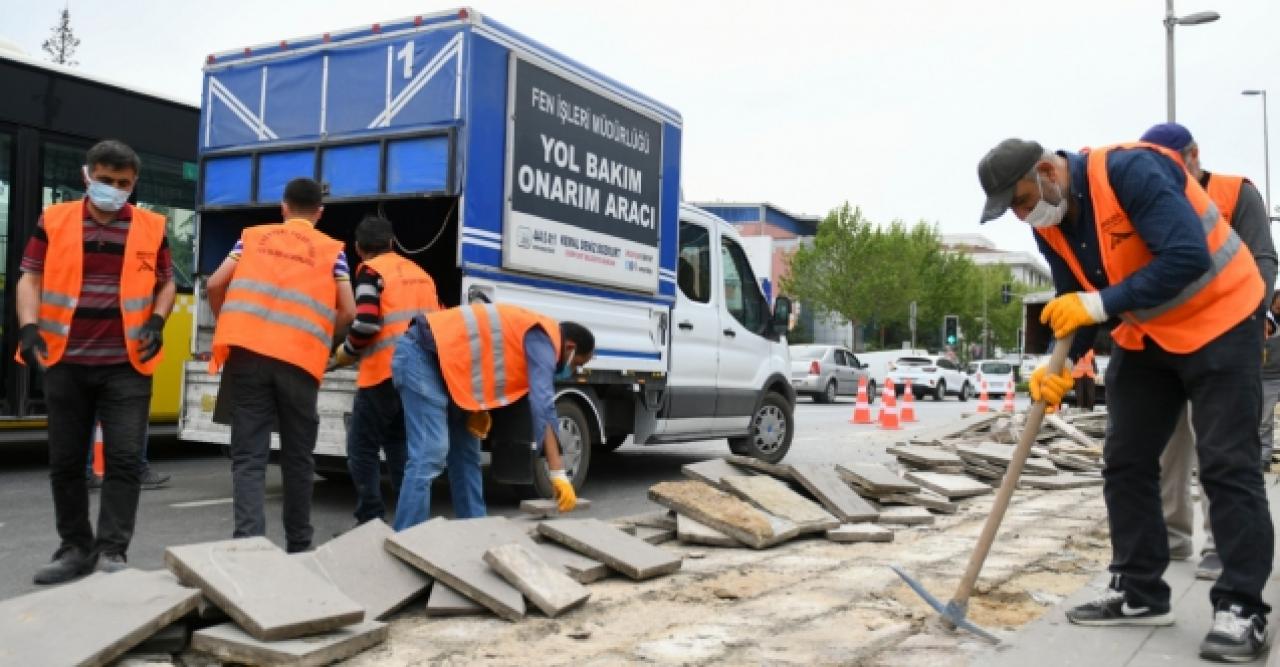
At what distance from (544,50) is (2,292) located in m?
4.55

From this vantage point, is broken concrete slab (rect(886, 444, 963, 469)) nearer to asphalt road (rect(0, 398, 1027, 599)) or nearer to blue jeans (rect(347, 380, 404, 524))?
asphalt road (rect(0, 398, 1027, 599))

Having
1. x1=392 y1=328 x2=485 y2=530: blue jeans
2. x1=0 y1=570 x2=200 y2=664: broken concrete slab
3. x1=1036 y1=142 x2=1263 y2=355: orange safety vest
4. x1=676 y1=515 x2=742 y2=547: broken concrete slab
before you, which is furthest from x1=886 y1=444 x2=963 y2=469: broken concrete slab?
x1=0 y1=570 x2=200 y2=664: broken concrete slab

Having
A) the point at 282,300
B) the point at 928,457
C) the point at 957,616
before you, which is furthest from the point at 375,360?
the point at 928,457

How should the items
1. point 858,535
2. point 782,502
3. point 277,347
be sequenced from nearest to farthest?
point 277,347 < point 858,535 < point 782,502

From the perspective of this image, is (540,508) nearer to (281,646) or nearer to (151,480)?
(281,646)

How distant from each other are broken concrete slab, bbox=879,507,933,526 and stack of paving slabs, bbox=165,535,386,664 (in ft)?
11.5

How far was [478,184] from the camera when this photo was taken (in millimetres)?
6434

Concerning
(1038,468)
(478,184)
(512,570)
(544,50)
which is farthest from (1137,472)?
(1038,468)

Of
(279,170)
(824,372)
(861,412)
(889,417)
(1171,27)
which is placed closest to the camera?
(279,170)

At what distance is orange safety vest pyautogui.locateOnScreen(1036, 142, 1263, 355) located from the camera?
11.0 feet

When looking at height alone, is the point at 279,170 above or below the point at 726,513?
above

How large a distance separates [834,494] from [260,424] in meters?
3.35

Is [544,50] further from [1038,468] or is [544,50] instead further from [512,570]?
[1038,468]

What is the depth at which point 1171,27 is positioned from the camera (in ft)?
68.7
